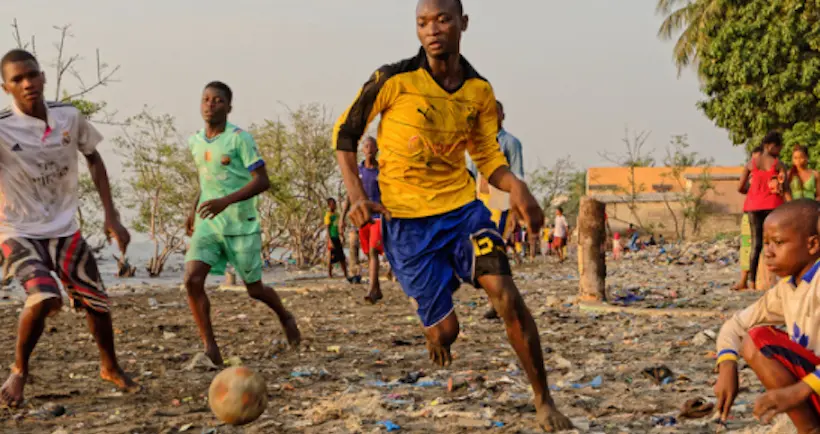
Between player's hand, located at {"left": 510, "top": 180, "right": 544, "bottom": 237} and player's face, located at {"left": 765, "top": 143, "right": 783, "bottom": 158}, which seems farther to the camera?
player's face, located at {"left": 765, "top": 143, "right": 783, "bottom": 158}

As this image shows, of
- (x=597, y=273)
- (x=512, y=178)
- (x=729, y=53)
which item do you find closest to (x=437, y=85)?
(x=512, y=178)

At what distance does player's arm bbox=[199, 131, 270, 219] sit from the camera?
5977mm

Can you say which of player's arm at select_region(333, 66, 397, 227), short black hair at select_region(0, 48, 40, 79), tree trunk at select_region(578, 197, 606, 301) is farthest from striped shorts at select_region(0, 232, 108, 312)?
tree trunk at select_region(578, 197, 606, 301)

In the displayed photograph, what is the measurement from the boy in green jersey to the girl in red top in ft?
19.9

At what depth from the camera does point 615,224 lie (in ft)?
153

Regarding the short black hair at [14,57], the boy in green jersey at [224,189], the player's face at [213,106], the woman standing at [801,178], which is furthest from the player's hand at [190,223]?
the woman standing at [801,178]

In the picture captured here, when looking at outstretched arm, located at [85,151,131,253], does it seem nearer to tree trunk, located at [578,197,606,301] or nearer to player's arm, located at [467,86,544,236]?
player's arm, located at [467,86,544,236]

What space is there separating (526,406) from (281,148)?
23.0 m

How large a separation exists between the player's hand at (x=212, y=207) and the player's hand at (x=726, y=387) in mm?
3791

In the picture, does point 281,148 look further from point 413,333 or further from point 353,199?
point 353,199

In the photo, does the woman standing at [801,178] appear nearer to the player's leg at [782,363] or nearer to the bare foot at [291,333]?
the bare foot at [291,333]

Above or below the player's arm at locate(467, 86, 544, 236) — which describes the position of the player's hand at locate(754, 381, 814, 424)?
below

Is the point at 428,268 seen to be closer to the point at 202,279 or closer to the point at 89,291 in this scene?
the point at 89,291

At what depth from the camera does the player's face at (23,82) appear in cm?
487
